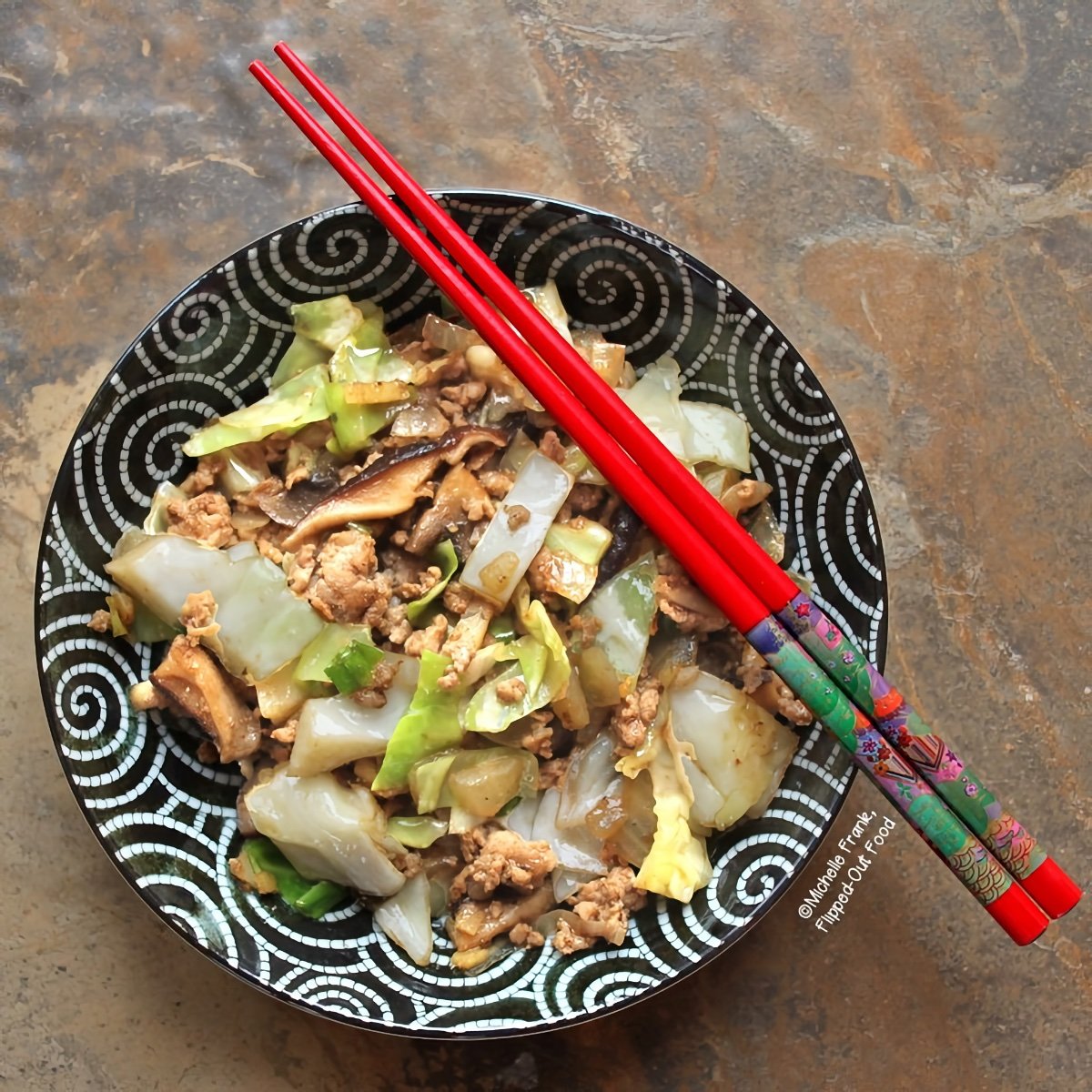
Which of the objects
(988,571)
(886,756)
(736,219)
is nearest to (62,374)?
(736,219)

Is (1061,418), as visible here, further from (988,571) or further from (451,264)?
(451,264)

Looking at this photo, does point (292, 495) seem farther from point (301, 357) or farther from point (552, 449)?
point (552, 449)

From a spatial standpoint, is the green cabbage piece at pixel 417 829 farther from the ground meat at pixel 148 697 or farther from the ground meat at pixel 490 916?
the ground meat at pixel 148 697

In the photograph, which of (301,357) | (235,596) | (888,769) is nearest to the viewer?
(888,769)

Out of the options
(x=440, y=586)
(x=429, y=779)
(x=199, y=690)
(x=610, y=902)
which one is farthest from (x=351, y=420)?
(x=610, y=902)

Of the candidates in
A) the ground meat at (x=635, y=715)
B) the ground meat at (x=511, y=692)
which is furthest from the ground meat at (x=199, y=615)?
the ground meat at (x=635, y=715)
